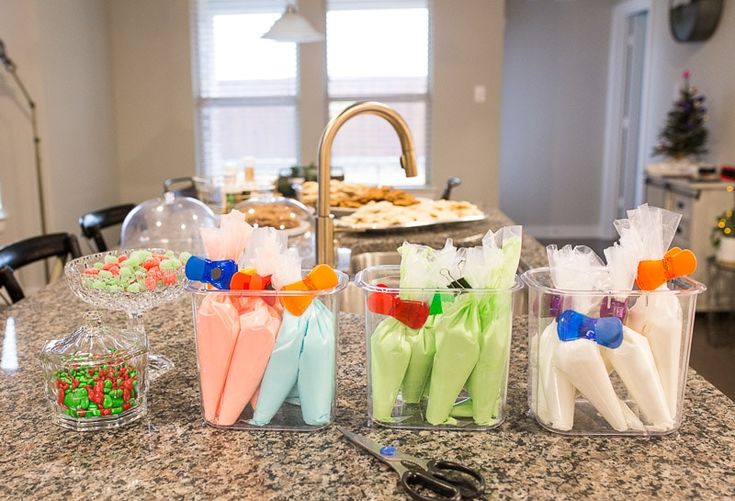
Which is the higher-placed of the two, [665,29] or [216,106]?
[665,29]

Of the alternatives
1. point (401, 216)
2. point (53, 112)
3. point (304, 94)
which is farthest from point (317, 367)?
point (304, 94)

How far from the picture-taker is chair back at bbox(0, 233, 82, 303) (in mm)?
1983

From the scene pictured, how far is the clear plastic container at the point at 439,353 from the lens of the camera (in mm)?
969

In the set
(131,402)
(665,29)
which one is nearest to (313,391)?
(131,402)

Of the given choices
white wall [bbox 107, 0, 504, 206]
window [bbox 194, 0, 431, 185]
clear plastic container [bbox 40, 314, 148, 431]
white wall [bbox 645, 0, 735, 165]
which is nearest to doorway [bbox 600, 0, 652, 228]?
white wall [bbox 645, 0, 735, 165]

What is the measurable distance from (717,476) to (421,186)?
17.1 feet

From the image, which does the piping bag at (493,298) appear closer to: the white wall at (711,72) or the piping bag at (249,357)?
the piping bag at (249,357)

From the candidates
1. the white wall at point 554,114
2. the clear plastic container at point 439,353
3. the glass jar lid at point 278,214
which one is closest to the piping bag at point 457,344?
the clear plastic container at point 439,353

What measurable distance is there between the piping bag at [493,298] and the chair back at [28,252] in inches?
58.0

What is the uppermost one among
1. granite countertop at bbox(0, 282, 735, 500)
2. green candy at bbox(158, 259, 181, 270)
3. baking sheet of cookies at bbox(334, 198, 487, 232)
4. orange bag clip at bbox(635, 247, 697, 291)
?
orange bag clip at bbox(635, 247, 697, 291)

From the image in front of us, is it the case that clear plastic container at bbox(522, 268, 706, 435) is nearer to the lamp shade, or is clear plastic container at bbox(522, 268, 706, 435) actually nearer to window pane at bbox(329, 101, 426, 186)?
the lamp shade

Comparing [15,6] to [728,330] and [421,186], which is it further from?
[728,330]

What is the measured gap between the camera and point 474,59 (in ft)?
19.1

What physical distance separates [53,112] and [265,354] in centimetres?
436
